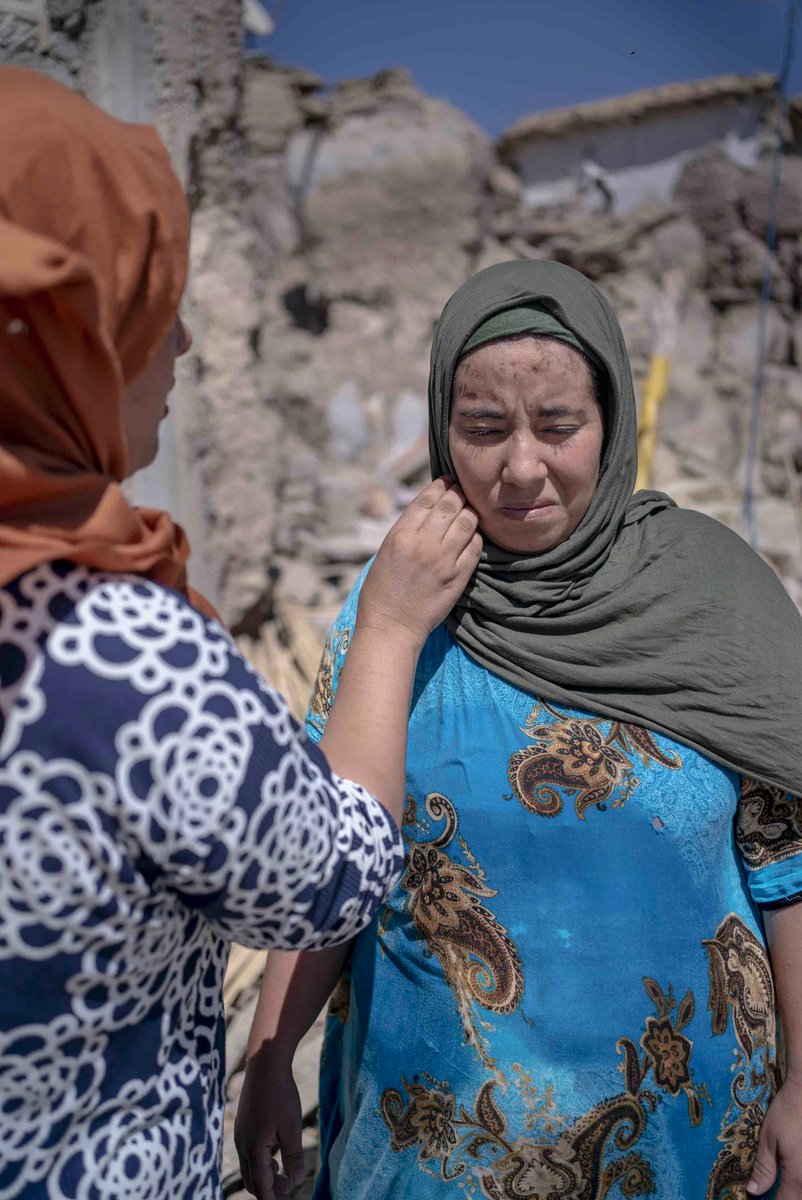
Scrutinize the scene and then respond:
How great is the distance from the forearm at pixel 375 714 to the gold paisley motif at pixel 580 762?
11.9 inches

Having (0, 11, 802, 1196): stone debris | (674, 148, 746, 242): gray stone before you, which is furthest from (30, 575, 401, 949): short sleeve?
(674, 148, 746, 242): gray stone

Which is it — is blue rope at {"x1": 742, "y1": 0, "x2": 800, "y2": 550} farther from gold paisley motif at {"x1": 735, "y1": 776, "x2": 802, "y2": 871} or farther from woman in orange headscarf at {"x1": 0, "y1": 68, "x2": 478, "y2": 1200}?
woman in orange headscarf at {"x1": 0, "y1": 68, "x2": 478, "y2": 1200}

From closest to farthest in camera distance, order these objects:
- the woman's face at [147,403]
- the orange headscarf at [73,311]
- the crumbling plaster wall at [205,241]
Result: the orange headscarf at [73,311]
the woman's face at [147,403]
the crumbling plaster wall at [205,241]

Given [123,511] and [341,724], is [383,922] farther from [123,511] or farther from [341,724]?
[123,511]

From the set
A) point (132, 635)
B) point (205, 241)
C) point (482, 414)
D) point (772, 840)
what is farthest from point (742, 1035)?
point (205, 241)

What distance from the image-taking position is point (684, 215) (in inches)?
390

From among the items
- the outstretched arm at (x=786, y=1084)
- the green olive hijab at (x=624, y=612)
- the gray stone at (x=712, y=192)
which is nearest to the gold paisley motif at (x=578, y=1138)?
the outstretched arm at (x=786, y=1084)

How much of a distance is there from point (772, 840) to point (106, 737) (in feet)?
3.67

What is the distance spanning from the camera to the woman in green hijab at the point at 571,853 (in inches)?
54.9

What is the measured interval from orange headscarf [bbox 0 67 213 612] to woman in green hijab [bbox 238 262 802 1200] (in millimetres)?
721

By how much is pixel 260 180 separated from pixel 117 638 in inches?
408

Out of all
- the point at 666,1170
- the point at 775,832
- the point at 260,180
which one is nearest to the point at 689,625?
the point at 775,832

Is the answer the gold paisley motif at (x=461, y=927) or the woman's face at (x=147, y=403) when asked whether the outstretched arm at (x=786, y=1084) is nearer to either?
the gold paisley motif at (x=461, y=927)

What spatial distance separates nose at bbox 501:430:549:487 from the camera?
1470 mm
